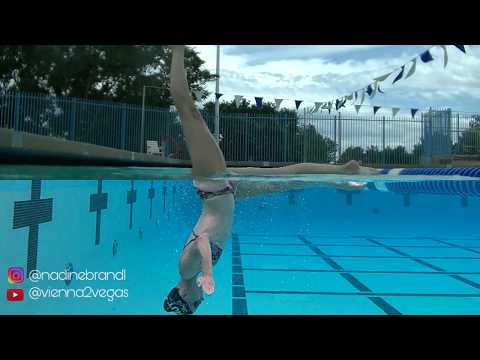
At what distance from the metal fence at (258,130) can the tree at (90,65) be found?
1.08ft

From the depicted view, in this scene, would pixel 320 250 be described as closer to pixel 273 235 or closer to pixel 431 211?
pixel 273 235

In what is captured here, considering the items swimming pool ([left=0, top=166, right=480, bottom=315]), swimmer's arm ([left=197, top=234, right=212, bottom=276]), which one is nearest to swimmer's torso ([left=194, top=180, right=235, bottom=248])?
swimmer's arm ([left=197, top=234, right=212, bottom=276])

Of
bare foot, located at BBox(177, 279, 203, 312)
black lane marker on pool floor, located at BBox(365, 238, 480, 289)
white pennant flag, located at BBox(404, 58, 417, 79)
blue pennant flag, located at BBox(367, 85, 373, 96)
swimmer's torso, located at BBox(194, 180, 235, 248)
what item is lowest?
black lane marker on pool floor, located at BBox(365, 238, 480, 289)

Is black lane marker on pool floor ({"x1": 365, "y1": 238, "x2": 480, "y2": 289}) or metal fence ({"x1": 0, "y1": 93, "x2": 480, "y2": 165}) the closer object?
metal fence ({"x1": 0, "y1": 93, "x2": 480, "y2": 165})

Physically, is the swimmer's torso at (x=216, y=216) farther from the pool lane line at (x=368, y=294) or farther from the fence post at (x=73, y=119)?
the fence post at (x=73, y=119)

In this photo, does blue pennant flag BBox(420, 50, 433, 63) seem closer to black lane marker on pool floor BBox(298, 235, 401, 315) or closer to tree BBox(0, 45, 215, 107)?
tree BBox(0, 45, 215, 107)

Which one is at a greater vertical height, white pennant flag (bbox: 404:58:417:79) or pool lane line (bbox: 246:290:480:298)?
white pennant flag (bbox: 404:58:417:79)

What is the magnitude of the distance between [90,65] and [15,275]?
2.28m

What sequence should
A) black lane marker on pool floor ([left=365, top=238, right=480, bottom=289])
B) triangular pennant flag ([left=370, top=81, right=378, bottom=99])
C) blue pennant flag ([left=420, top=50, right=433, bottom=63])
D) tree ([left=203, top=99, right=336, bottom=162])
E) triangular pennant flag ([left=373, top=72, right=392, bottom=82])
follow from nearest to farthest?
1. blue pennant flag ([left=420, top=50, right=433, bottom=63])
2. triangular pennant flag ([left=373, top=72, right=392, bottom=82])
3. triangular pennant flag ([left=370, top=81, right=378, bottom=99])
4. tree ([left=203, top=99, right=336, bottom=162])
5. black lane marker on pool floor ([left=365, top=238, right=480, bottom=289])

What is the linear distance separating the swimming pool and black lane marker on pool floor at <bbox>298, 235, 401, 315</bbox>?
4cm

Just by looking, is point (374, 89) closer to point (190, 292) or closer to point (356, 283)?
point (356, 283)

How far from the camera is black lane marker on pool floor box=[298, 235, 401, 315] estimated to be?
6.40m
